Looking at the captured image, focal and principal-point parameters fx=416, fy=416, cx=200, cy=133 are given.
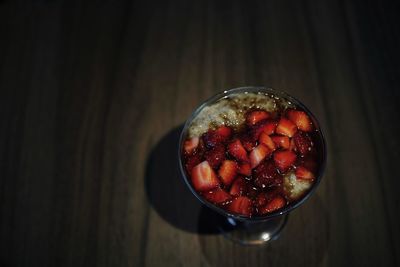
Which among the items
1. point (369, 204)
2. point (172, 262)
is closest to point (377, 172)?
point (369, 204)

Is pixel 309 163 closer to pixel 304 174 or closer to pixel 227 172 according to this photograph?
pixel 304 174

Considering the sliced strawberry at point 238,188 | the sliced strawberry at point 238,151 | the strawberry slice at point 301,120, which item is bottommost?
the sliced strawberry at point 238,188

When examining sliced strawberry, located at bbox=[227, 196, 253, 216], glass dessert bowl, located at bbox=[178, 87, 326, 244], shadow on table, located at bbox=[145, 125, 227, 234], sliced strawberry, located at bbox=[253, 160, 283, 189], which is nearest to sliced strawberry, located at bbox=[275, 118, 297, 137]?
glass dessert bowl, located at bbox=[178, 87, 326, 244]

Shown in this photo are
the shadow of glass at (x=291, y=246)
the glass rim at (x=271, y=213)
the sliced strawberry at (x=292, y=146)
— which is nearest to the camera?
the glass rim at (x=271, y=213)

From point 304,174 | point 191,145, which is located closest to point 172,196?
point 191,145

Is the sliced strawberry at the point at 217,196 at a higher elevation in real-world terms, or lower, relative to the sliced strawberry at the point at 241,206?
higher

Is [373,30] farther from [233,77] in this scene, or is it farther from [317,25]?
[233,77]

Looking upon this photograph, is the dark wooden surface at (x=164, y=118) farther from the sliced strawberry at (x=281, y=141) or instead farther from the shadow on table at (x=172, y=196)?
the sliced strawberry at (x=281, y=141)

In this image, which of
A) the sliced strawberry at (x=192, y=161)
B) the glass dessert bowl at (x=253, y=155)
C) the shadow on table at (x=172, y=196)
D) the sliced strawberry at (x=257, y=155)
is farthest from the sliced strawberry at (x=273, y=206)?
the shadow on table at (x=172, y=196)
